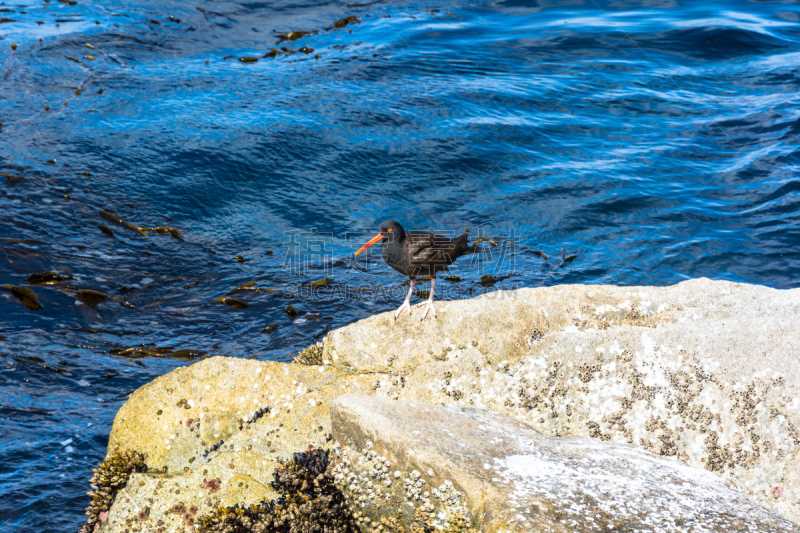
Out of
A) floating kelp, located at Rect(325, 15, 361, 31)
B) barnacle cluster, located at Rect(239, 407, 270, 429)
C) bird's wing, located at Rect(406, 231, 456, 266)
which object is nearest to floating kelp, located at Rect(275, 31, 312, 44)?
floating kelp, located at Rect(325, 15, 361, 31)

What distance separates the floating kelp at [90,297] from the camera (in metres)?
7.53

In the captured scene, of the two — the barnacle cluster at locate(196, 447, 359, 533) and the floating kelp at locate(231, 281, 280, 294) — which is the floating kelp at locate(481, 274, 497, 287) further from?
the barnacle cluster at locate(196, 447, 359, 533)

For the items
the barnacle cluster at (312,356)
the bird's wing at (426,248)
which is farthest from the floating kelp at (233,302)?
the bird's wing at (426,248)

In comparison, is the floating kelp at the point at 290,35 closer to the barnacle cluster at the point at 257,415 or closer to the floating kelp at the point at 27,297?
the floating kelp at the point at 27,297

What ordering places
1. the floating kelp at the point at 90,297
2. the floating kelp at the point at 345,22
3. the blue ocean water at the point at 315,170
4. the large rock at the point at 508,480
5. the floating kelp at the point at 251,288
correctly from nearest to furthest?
1. the large rock at the point at 508,480
2. the blue ocean water at the point at 315,170
3. the floating kelp at the point at 90,297
4. the floating kelp at the point at 251,288
5. the floating kelp at the point at 345,22

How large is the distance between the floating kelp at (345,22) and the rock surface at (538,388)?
1524 cm

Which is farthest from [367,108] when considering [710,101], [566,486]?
[566,486]

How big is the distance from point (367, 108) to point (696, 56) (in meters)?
11.4

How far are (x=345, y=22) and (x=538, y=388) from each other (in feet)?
54.2

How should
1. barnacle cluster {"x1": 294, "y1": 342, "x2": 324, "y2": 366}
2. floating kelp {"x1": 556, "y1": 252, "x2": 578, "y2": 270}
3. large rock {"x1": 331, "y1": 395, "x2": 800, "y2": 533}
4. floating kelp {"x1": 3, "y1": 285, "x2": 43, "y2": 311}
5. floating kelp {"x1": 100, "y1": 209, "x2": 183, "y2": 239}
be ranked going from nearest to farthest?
large rock {"x1": 331, "y1": 395, "x2": 800, "y2": 533} < barnacle cluster {"x1": 294, "y1": 342, "x2": 324, "y2": 366} < floating kelp {"x1": 3, "y1": 285, "x2": 43, "y2": 311} < floating kelp {"x1": 100, "y1": 209, "x2": 183, "y2": 239} < floating kelp {"x1": 556, "y1": 252, "x2": 578, "y2": 270}

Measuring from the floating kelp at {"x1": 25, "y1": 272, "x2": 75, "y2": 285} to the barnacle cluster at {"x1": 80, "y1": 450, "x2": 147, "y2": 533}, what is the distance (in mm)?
4474

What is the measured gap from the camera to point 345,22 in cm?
1800

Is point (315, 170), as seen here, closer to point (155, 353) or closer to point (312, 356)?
point (155, 353)

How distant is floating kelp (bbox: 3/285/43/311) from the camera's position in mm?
7250
